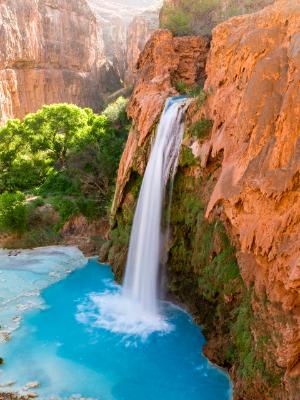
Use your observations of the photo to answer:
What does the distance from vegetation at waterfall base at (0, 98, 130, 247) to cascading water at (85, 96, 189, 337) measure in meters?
9.02

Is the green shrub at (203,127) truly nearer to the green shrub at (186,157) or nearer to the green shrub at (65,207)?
the green shrub at (186,157)

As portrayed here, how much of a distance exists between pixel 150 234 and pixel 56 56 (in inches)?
1714

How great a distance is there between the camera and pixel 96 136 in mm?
32656

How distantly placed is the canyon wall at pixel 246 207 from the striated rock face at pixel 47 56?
3366 centimetres

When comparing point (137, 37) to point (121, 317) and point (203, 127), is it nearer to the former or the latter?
point (203, 127)

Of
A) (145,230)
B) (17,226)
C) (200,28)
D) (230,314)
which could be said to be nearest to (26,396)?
(230,314)

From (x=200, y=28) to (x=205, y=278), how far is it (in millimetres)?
22041

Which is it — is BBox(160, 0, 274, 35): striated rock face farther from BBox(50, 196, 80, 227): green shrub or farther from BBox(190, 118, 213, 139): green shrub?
BBox(190, 118, 213, 139): green shrub

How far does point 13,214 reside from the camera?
83.8ft

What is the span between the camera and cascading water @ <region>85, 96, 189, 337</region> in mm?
17000

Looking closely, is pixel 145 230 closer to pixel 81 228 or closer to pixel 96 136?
pixel 81 228

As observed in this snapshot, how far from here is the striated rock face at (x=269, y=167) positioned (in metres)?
8.52

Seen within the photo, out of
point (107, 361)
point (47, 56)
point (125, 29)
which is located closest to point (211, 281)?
point (107, 361)

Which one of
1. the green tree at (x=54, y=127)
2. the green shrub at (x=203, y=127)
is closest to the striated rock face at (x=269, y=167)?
the green shrub at (x=203, y=127)
